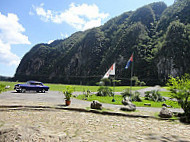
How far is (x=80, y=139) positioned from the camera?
3.95 meters

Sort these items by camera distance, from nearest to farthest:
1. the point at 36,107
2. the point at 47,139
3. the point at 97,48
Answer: the point at 47,139 < the point at 36,107 < the point at 97,48

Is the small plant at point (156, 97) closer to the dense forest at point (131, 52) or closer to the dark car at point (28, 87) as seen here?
the dark car at point (28, 87)

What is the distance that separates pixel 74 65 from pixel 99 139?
406 feet

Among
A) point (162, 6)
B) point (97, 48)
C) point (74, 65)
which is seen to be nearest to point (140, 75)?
point (97, 48)

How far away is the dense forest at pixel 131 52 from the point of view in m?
74.8

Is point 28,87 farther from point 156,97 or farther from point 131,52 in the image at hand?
point 131,52

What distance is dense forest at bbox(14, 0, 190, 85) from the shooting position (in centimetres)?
7481

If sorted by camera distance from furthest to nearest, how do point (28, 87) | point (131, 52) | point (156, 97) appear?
1. point (131, 52)
2. point (28, 87)
3. point (156, 97)

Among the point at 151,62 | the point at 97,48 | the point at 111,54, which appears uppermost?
the point at 97,48

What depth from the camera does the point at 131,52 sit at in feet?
314

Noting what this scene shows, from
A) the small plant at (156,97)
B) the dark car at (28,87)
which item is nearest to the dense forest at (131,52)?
the small plant at (156,97)

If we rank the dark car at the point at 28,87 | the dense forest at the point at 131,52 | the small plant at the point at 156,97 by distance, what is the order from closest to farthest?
the small plant at the point at 156,97 → the dark car at the point at 28,87 → the dense forest at the point at 131,52

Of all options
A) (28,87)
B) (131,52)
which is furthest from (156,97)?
(131,52)

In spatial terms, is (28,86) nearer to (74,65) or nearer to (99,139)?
(99,139)
